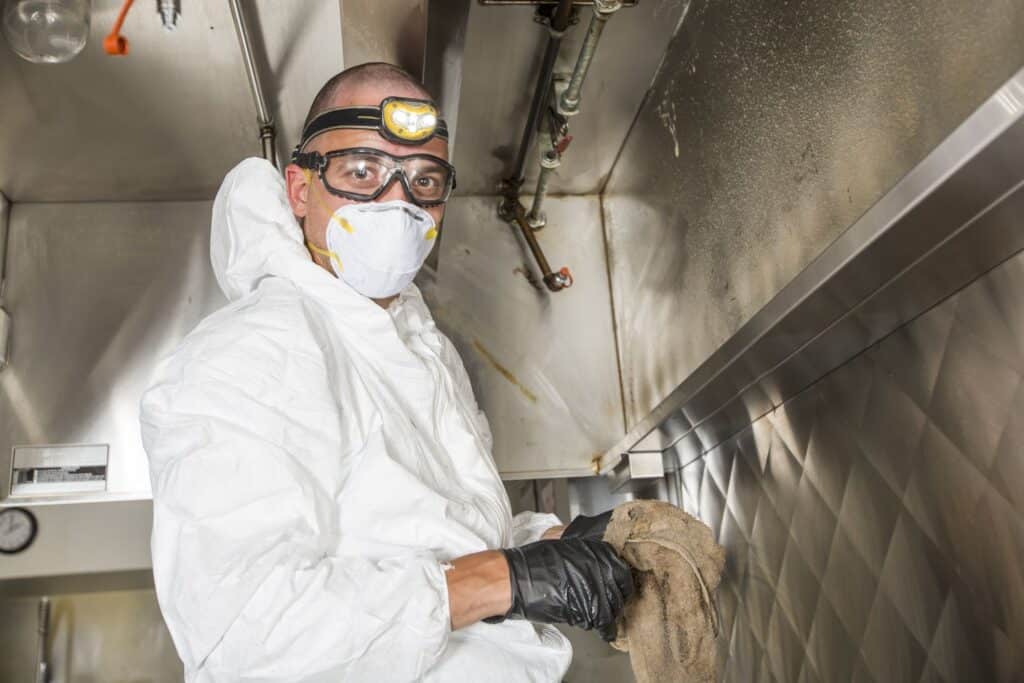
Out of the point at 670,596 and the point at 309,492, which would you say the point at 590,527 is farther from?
the point at 309,492

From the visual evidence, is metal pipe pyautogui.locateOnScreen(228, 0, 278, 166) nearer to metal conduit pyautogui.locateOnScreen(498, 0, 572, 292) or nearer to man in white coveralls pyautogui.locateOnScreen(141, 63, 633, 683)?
man in white coveralls pyautogui.locateOnScreen(141, 63, 633, 683)

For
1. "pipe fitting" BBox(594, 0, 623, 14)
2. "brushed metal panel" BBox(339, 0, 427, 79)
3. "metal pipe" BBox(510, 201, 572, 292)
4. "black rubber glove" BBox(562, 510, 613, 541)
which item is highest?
"pipe fitting" BBox(594, 0, 623, 14)

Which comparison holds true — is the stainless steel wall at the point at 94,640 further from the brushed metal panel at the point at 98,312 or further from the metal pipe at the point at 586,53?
the metal pipe at the point at 586,53

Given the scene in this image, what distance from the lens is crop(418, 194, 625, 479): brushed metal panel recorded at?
2.28 metres

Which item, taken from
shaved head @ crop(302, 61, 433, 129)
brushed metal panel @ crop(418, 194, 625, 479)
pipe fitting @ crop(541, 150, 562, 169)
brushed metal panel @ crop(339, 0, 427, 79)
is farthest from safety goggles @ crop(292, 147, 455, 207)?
brushed metal panel @ crop(418, 194, 625, 479)

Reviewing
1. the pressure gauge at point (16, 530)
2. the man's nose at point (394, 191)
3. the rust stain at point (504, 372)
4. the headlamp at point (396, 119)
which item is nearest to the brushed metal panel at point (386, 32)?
the headlamp at point (396, 119)

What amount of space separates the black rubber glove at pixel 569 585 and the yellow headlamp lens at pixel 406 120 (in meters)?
0.63

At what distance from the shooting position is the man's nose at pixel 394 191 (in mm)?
1226

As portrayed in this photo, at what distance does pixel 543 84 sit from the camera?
185 centimetres

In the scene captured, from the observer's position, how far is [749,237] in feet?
4.83

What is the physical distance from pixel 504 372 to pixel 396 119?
1155mm

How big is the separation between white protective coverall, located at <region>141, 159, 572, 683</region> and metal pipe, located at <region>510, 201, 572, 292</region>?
43.8 inches

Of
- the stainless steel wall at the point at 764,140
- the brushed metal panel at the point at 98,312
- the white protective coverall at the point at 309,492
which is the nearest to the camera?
the white protective coverall at the point at 309,492

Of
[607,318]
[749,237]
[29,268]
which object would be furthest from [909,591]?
[29,268]
